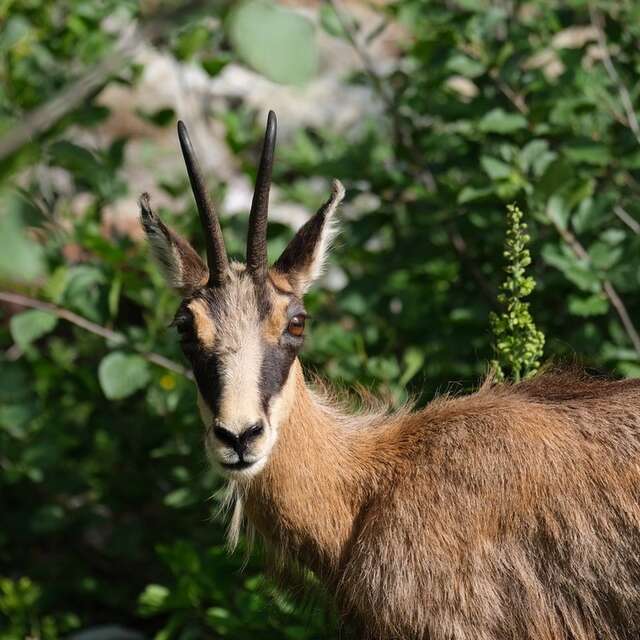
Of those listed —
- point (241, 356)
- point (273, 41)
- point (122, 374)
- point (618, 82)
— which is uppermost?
point (273, 41)

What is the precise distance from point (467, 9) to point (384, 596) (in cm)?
408

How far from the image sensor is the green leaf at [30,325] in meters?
6.25

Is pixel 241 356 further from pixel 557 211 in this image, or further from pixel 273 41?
pixel 273 41

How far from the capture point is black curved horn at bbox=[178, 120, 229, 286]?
464 centimetres

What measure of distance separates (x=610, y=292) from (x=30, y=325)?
3540 mm

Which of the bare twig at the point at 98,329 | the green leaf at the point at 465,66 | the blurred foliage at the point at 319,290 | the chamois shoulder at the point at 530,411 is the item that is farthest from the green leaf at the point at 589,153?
the bare twig at the point at 98,329

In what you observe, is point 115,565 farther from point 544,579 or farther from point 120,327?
point 544,579

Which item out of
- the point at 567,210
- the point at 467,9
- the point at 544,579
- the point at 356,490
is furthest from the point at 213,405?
the point at 467,9

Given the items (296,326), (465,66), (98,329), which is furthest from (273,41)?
(465,66)

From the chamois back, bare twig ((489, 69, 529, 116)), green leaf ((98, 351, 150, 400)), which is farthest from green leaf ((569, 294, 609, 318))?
green leaf ((98, 351, 150, 400))

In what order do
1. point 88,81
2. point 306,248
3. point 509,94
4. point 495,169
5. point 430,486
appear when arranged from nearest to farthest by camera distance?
point 88,81, point 430,486, point 306,248, point 495,169, point 509,94

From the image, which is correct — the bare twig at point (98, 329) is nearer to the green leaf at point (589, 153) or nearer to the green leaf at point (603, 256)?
the green leaf at point (603, 256)

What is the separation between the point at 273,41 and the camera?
154cm

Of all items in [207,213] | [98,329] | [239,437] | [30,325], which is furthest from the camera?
[98,329]
